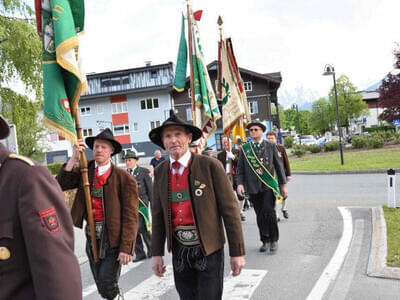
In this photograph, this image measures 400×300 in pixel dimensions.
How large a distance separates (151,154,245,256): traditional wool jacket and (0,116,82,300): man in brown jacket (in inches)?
64.0

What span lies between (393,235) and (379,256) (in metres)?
1.11

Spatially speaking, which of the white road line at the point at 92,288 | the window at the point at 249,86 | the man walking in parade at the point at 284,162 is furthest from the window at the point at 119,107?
the white road line at the point at 92,288

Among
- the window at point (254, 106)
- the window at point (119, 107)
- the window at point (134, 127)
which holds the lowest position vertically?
the window at point (134, 127)

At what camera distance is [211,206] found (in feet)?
10.8

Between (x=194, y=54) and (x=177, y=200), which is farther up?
(x=194, y=54)

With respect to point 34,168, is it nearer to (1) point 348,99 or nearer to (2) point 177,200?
(2) point 177,200

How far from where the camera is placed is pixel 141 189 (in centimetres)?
761

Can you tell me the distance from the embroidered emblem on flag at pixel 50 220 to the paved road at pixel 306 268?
3.42 m

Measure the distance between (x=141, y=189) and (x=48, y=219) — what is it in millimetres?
5970

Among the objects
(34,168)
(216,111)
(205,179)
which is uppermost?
(216,111)

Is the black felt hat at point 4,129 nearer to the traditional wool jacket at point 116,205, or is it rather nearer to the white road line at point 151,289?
the traditional wool jacket at point 116,205

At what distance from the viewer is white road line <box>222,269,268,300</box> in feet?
15.5

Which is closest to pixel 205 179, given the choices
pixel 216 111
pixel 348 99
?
pixel 216 111

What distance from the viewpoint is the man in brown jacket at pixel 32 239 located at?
164cm
